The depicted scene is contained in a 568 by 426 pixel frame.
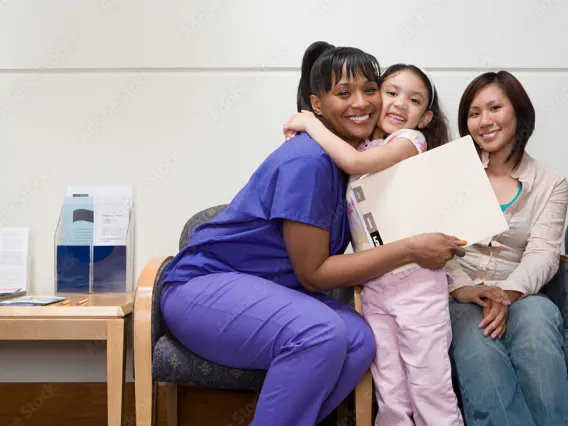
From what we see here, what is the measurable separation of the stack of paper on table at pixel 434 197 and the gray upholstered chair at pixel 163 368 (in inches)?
9.7

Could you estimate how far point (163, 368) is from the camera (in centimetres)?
148

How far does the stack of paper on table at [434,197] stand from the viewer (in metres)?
1.47

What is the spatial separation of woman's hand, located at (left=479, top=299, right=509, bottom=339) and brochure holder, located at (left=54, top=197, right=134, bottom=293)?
4.50ft

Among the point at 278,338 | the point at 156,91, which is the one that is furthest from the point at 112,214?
the point at 278,338

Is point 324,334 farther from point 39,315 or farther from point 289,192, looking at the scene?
point 39,315

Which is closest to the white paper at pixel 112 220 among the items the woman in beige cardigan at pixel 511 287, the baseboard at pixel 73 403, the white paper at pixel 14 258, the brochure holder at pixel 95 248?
the brochure holder at pixel 95 248

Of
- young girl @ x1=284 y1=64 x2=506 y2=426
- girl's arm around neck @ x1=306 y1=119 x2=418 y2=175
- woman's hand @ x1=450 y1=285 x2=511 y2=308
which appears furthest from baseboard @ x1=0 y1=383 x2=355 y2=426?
girl's arm around neck @ x1=306 y1=119 x2=418 y2=175

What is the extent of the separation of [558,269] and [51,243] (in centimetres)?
191

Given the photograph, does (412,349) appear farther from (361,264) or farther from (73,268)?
(73,268)

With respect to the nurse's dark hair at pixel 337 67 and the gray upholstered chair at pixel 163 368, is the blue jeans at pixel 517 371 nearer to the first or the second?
the gray upholstered chair at pixel 163 368

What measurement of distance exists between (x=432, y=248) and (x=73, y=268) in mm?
1439

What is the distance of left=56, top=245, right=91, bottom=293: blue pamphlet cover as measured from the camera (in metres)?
2.18

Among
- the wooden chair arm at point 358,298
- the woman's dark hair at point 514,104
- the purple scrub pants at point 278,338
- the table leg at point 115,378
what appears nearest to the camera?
the purple scrub pants at point 278,338

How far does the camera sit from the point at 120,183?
2.27 m
